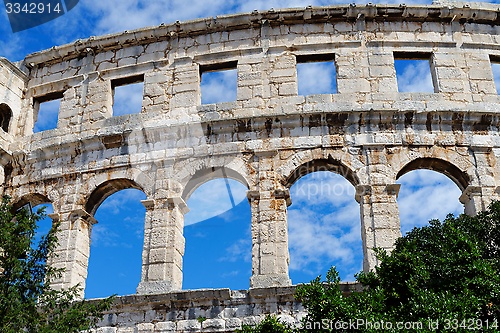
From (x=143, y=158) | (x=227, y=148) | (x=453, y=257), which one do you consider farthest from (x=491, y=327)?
(x=143, y=158)

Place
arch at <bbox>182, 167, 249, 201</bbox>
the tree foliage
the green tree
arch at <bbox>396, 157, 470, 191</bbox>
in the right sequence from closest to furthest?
the tree foliage
the green tree
arch at <bbox>396, 157, 470, 191</bbox>
arch at <bbox>182, 167, 249, 201</bbox>

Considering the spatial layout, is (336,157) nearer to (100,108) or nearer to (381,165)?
(381,165)

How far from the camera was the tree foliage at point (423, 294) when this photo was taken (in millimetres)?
7641

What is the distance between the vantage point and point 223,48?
14.8 metres

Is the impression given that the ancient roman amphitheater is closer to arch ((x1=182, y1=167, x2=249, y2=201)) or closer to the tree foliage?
arch ((x1=182, y1=167, x2=249, y2=201))

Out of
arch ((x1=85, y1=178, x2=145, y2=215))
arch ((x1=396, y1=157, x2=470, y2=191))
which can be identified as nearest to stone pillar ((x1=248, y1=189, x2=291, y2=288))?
arch ((x1=396, y1=157, x2=470, y2=191))

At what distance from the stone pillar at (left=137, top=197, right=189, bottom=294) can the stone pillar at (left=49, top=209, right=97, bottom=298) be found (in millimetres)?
1345

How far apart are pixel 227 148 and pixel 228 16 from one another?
3244 millimetres

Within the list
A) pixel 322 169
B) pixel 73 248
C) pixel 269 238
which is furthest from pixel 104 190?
pixel 322 169

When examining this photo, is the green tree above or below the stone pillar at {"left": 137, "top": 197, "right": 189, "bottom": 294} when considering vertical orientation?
below

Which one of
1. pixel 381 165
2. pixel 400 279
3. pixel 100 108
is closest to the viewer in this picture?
pixel 400 279

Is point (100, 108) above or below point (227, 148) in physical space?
above

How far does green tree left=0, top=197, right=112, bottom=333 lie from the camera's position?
9273 mm

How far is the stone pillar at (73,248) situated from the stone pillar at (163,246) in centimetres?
134
